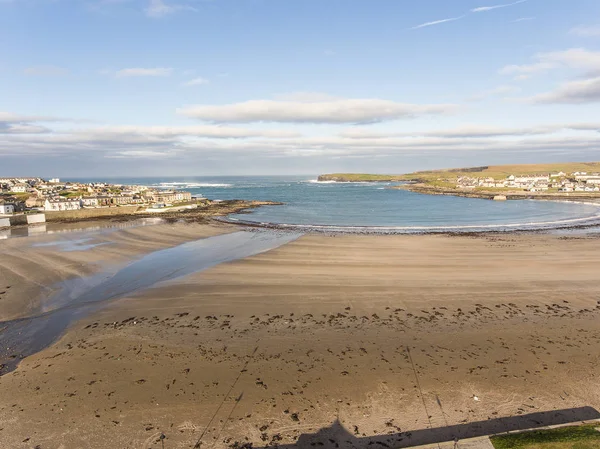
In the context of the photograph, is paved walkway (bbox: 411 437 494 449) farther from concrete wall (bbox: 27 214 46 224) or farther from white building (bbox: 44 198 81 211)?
white building (bbox: 44 198 81 211)

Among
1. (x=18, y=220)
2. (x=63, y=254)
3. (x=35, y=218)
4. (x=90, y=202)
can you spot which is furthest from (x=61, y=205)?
(x=63, y=254)

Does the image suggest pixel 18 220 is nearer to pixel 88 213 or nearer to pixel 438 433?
pixel 88 213

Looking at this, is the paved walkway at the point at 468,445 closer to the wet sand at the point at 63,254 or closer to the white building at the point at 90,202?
the wet sand at the point at 63,254

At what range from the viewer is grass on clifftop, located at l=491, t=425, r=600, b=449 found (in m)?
6.87

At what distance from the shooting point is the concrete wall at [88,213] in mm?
51844

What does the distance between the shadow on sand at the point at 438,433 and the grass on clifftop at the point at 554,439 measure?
0.79 m

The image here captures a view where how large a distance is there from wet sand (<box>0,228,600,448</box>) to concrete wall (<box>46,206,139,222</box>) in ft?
124

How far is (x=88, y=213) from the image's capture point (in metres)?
55.3

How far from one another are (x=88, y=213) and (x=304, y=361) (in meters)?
55.6

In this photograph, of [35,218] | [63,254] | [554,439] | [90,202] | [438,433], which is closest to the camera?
[554,439]

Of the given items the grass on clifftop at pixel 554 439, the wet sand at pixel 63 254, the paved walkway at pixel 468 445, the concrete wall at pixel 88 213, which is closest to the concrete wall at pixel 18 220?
the concrete wall at pixel 88 213

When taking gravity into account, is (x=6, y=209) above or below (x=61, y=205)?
below

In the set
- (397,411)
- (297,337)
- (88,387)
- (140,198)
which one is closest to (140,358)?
(88,387)

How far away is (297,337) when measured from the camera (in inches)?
513
